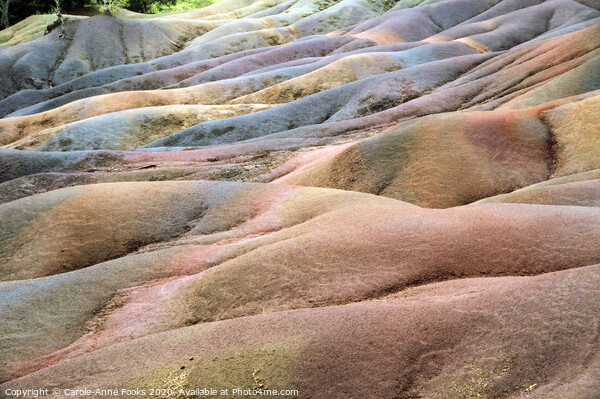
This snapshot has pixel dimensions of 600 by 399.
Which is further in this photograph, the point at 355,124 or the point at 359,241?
the point at 355,124

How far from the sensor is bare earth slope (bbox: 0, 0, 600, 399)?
4016 millimetres

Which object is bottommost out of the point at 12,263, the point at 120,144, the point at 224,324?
the point at 120,144

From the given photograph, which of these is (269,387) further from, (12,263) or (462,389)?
(12,263)

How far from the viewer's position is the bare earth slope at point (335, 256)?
402 centimetres

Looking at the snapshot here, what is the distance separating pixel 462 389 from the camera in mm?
3676

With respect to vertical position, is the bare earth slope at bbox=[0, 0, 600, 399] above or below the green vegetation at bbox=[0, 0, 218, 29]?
below

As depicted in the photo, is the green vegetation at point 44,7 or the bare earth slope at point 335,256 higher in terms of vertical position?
the green vegetation at point 44,7

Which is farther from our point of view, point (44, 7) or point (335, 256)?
point (44, 7)

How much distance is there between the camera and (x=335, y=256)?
19.5 ft

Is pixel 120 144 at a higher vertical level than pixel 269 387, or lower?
lower

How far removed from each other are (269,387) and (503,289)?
2.23m

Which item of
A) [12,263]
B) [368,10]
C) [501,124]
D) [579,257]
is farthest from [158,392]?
[368,10]

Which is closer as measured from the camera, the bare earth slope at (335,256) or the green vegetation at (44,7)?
the bare earth slope at (335,256)

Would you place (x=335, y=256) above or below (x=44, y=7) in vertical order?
below
